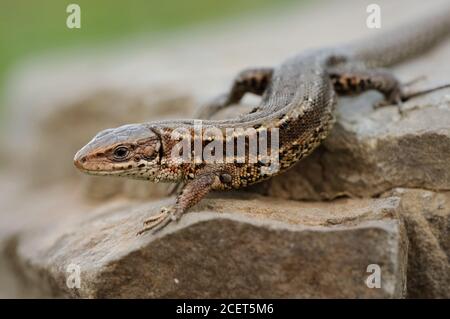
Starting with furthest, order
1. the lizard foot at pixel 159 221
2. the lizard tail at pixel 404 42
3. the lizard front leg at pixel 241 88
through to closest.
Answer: the lizard tail at pixel 404 42 → the lizard front leg at pixel 241 88 → the lizard foot at pixel 159 221

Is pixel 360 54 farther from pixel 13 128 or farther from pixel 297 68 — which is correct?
pixel 13 128

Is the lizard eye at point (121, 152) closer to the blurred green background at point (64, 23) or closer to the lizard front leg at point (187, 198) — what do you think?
the lizard front leg at point (187, 198)

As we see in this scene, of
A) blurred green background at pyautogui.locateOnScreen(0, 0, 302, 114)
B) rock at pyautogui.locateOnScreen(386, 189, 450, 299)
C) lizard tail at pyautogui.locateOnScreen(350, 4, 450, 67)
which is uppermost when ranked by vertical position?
blurred green background at pyautogui.locateOnScreen(0, 0, 302, 114)

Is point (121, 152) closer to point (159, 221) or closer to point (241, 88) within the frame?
point (159, 221)

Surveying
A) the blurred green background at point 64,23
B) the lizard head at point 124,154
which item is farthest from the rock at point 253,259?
the blurred green background at point 64,23

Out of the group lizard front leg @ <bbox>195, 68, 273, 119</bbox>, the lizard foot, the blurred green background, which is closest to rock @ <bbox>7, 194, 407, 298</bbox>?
the lizard foot

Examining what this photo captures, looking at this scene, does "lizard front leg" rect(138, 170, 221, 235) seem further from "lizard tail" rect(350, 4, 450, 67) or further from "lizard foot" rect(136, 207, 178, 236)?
"lizard tail" rect(350, 4, 450, 67)

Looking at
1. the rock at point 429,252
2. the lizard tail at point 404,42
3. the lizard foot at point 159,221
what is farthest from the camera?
the lizard tail at point 404,42

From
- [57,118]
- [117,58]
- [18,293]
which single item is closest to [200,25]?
[117,58]
